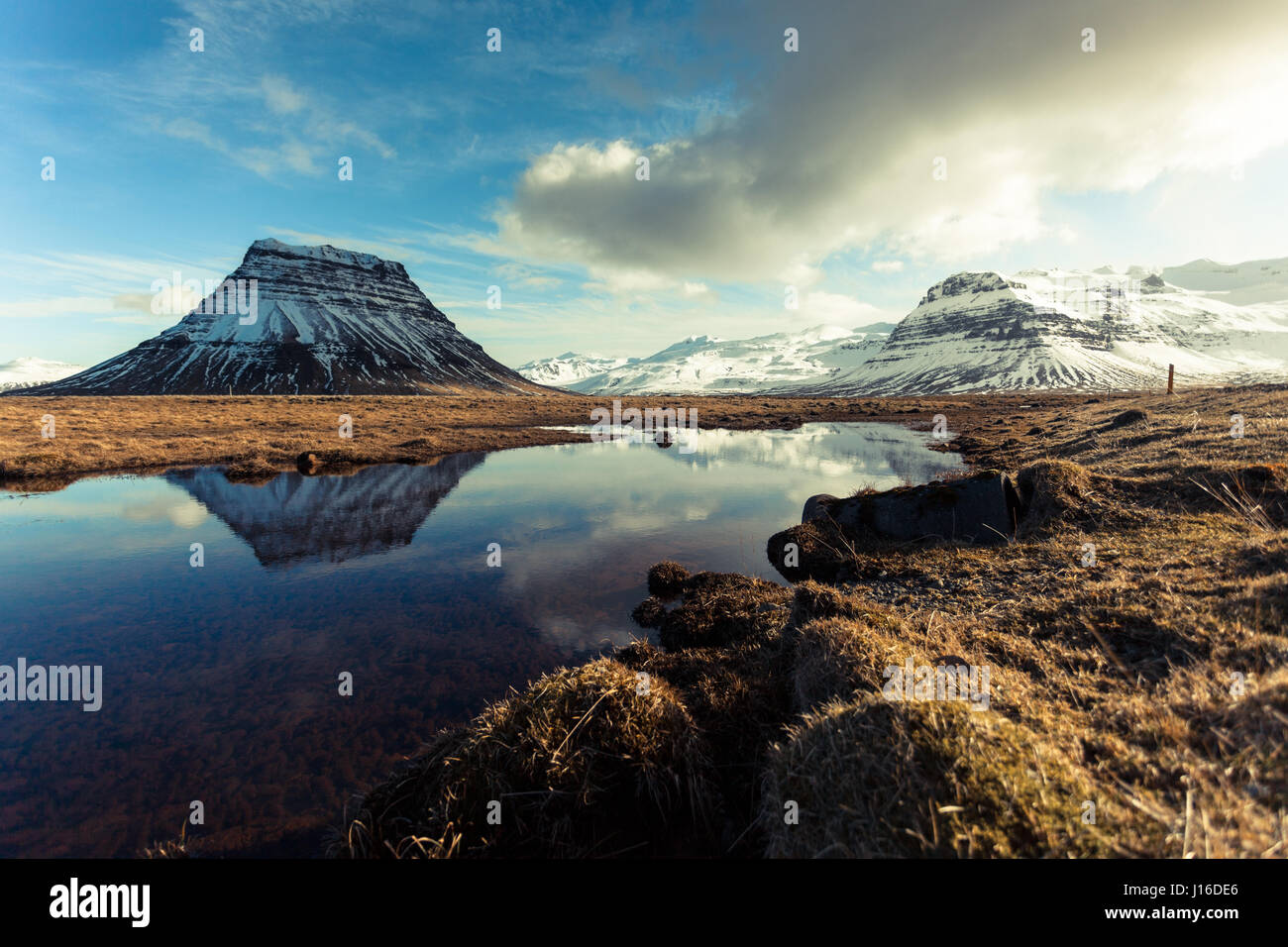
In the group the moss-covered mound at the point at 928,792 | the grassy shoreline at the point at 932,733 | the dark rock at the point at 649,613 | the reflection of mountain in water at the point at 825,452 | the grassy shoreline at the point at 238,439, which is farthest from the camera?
the grassy shoreline at the point at 238,439

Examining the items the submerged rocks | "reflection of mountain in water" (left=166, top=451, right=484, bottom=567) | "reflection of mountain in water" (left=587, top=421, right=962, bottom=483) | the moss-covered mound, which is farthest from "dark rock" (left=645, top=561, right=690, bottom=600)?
"reflection of mountain in water" (left=587, top=421, right=962, bottom=483)

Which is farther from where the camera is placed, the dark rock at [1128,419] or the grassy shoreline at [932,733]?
the dark rock at [1128,419]

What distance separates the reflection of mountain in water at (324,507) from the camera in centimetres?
1766

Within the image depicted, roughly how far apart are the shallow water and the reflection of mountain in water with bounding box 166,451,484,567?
0.54ft

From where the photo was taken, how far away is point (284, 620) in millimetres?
12125

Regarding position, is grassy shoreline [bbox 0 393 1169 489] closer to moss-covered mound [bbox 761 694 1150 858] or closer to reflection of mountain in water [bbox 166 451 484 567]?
reflection of mountain in water [bbox 166 451 484 567]

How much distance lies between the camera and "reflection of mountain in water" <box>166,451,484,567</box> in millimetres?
17656

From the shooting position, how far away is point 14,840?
6.35 metres

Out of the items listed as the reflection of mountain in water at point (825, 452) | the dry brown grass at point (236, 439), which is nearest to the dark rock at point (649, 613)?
the reflection of mountain in water at point (825, 452)

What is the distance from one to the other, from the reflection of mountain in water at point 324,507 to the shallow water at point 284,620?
0.17m

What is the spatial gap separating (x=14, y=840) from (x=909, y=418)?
92.3 m

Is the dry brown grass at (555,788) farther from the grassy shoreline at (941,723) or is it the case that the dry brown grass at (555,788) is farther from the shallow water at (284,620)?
the shallow water at (284,620)

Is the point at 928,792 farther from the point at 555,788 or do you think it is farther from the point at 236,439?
the point at 236,439
